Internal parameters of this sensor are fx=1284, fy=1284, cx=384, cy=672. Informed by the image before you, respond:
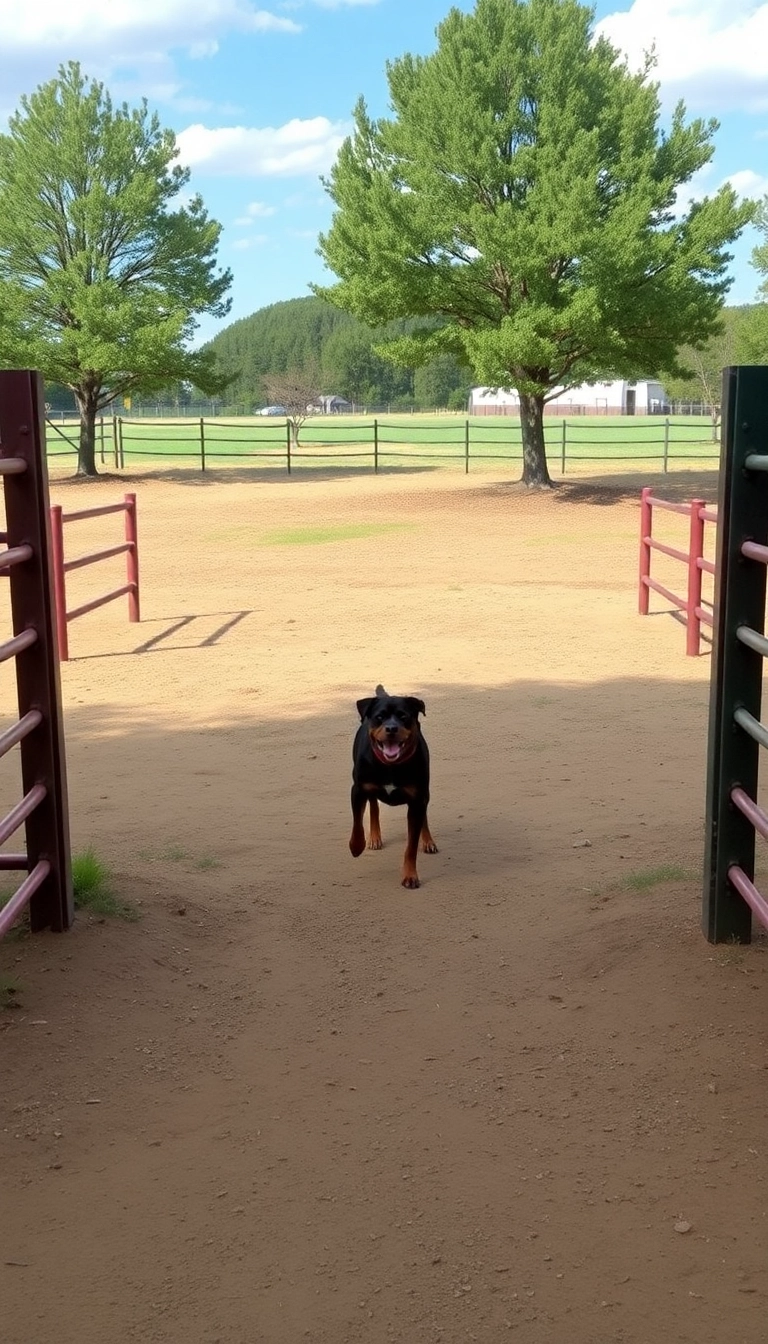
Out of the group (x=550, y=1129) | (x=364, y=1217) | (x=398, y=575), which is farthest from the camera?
(x=398, y=575)

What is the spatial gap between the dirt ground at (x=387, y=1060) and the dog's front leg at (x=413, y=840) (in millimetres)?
83

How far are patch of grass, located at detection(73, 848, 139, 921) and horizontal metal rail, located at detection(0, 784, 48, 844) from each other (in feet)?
1.64

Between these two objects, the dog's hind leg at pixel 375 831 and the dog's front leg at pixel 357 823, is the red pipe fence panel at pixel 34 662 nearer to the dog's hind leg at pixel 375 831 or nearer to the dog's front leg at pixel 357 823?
the dog's front leg at pixel 357 823

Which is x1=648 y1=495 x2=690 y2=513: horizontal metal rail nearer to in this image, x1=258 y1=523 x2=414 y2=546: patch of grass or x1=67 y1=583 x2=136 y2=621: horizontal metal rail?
x1=67 y1=583 x2=136 y2=621: horizontal metal rail

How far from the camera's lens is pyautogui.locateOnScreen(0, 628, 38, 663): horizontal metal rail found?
148 inches

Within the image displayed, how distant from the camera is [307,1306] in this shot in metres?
2.48

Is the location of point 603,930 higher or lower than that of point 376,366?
lower

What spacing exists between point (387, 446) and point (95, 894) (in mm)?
53153

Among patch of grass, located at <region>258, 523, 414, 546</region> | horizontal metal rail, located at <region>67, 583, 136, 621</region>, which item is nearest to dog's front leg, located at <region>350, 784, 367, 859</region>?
horizontal metal rail, located at <region>67, 583, 136, 621</region>

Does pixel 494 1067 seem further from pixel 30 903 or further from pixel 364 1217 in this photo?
pixel 30 903

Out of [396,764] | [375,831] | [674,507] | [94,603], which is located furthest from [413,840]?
[674,507]

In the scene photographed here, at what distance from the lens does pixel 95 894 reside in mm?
4480

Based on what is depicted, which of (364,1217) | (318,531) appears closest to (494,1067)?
(364,1217)

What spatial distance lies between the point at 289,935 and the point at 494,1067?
1.22 m
